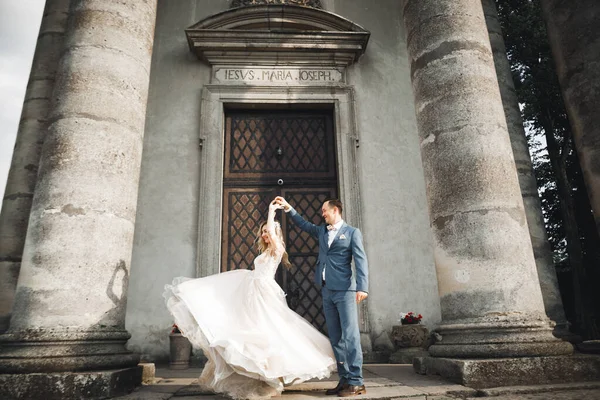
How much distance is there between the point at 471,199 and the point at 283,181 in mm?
4049

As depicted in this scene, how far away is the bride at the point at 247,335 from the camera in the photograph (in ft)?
11.5

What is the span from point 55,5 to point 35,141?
304cm

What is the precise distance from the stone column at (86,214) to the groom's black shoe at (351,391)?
2.13 meters

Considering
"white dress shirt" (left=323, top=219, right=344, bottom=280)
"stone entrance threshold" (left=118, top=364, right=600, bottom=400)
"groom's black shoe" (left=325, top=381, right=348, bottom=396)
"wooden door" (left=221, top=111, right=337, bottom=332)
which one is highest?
"wooden door" (left=221, top=111, right=337, bottom=332)

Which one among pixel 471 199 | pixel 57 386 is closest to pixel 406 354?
pixel 471 199

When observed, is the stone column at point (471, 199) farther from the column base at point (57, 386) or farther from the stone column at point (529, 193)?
the column base at point (57, 386)

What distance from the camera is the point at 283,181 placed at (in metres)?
7.90

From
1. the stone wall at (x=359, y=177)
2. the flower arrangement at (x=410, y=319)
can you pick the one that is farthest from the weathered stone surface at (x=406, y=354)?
the stone wall at (x=359, y=177)

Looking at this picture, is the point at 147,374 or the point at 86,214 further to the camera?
the point at 147,374

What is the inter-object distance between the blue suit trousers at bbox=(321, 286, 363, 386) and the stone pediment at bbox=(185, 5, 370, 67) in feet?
18.6

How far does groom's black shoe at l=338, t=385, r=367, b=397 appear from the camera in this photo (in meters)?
3.62

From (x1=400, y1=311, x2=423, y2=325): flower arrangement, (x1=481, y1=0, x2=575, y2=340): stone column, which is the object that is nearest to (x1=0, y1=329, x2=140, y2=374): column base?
(x1=400, y1=311, x2=423, y2=325): flower arrangement

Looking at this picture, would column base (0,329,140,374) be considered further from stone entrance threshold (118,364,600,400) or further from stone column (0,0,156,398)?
stone entrance threshold (118,364,600,400)

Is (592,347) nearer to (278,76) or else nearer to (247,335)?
(247,335)
